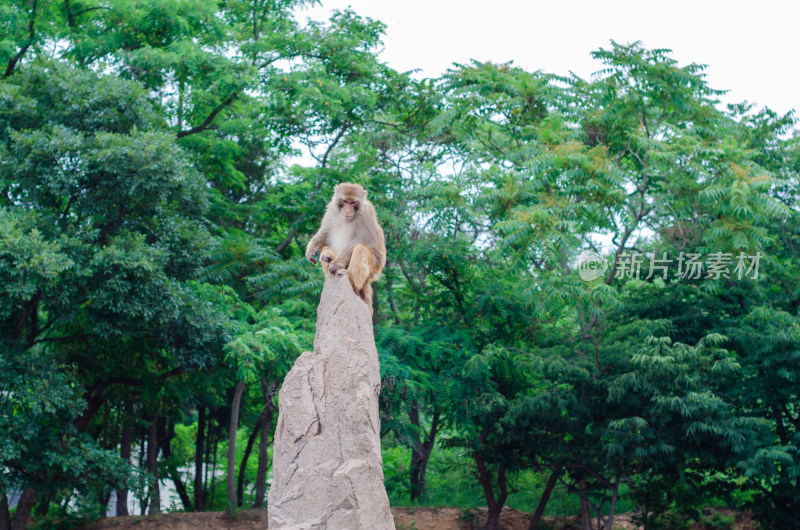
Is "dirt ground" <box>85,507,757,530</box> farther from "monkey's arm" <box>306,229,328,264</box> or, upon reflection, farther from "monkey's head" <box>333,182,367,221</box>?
"monkey's head" <box>333,182,367,221</box>

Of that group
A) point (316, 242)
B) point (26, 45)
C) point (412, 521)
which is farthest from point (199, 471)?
point (316, 242)

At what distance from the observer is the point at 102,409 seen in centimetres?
1944

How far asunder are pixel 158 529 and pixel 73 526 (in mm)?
1586

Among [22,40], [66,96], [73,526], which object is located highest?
[22,40]

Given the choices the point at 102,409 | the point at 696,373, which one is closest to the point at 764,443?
the point at 696,373

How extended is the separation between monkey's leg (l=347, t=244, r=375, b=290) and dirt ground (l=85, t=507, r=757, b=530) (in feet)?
31.0

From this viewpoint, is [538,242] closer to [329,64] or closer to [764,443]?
[764,443]

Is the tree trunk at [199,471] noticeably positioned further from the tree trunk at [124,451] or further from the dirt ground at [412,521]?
the dirt ground at [412,521]

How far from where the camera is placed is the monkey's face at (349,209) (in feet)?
28.0

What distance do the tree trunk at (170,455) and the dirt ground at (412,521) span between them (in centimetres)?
372

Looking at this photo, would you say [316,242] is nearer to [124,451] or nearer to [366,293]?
[366,293]

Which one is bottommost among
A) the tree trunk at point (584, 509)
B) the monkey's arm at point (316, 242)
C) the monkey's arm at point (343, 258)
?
the tree trunk at point (584, 509)

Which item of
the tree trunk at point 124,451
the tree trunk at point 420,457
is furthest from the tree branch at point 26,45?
the tree trunk at point 420,457

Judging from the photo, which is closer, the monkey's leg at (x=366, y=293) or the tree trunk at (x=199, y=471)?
Result: the monkey's leg at (x=366, y=293)
